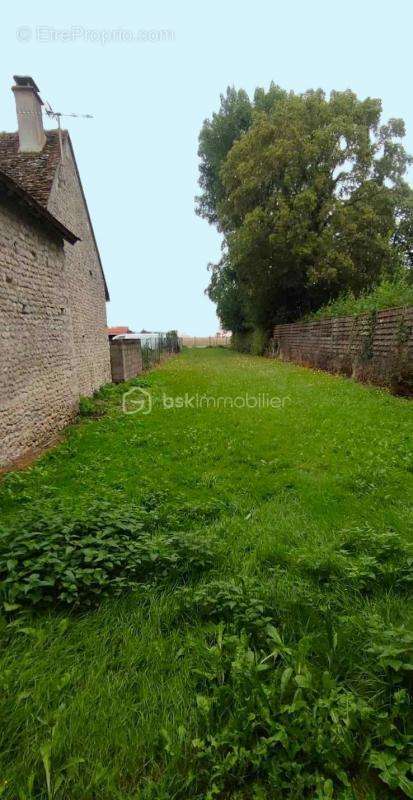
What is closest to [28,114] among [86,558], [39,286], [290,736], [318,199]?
[39,286]

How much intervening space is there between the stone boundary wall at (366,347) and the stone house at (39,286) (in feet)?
24.9

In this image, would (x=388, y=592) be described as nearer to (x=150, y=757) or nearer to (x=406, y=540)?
(x=406, y=540)

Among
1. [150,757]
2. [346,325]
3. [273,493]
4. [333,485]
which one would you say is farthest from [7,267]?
[346,325]

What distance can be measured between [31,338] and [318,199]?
58.5 ft

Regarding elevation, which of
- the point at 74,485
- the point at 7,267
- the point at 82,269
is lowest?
the point at 74,485

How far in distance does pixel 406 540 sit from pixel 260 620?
1468 millimetres

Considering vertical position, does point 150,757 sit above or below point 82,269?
below

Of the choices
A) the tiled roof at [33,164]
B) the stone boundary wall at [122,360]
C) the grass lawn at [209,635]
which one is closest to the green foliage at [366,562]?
the grass lawn at [209,635]

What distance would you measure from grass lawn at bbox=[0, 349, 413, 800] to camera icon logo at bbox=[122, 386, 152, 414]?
404 centimetres

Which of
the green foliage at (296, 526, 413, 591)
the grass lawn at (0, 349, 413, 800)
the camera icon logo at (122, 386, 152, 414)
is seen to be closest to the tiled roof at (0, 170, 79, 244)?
the camera icon logo at (122, 386, 152, 414)

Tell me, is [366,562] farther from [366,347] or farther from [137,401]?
[366,347]

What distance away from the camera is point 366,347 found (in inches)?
412

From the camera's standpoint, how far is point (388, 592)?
2.28m

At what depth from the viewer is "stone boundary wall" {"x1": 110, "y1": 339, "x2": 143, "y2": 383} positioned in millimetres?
13031
